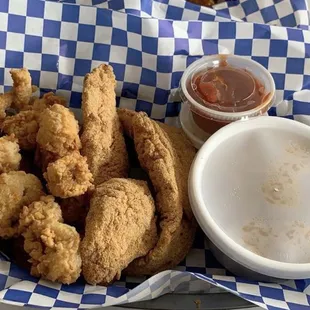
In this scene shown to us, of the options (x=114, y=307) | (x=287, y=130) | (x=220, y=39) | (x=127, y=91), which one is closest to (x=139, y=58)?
(x=127, y=91)

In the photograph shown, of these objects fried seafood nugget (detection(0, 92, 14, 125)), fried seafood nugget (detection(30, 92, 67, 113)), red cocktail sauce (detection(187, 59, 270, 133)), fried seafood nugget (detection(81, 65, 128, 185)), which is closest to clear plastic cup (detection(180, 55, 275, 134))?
red cocktail sauce (detection(187, 59, 270, 133))

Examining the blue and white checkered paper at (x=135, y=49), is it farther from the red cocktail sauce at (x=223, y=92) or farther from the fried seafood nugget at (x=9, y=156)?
the fried seafood nugget at (x=9, y=156)

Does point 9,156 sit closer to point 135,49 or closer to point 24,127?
point 24,127

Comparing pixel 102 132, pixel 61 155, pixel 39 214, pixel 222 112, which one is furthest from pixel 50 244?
pixel 222 112

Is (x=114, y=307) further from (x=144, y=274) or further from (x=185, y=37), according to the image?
(x=185, y=37)

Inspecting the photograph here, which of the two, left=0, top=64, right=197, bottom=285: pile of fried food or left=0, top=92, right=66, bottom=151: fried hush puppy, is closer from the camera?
left=0, top=64, right=197, bottom=285: pile of fried food

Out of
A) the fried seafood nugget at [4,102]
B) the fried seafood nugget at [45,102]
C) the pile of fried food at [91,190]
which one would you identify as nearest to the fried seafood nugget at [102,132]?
the pile of fried food at [91,190]

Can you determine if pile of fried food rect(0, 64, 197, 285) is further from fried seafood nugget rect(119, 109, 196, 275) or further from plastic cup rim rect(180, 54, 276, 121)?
plastic cup rim rect(180, 54, 276, 121)
